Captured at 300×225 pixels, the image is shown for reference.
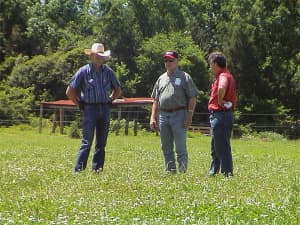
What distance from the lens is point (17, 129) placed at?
33.6 meters

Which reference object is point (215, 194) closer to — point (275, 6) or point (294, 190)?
point (294, 190)

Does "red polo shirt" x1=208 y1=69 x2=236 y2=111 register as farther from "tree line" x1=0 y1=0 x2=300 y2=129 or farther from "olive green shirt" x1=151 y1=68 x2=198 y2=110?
"tree line" x1=0 y1=0 x2=300 y2=129

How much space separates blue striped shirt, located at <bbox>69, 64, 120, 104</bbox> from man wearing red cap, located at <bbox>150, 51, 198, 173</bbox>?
814 millimetres

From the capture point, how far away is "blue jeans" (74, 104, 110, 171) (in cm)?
891

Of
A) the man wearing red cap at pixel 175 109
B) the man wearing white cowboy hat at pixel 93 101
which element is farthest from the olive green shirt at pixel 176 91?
the man wearing white cowboy hat at pixel 93 101

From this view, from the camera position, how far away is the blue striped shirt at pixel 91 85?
29.5ft

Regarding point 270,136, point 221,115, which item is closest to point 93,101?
point 221,115

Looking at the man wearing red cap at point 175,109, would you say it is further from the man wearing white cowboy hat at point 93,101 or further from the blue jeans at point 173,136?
the man wearing white cowboy hat at point 93,101

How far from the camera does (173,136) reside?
9188mm

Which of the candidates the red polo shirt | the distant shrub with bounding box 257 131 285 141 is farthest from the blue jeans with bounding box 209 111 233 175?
the distant shrub with bounding box 257 131 285 141

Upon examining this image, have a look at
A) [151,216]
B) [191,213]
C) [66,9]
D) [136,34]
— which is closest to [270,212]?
[191,213]

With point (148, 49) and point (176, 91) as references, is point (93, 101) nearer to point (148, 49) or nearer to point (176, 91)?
point (176, 91)

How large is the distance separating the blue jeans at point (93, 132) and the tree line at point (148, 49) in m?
31.8

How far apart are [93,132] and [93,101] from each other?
0.43 metres
